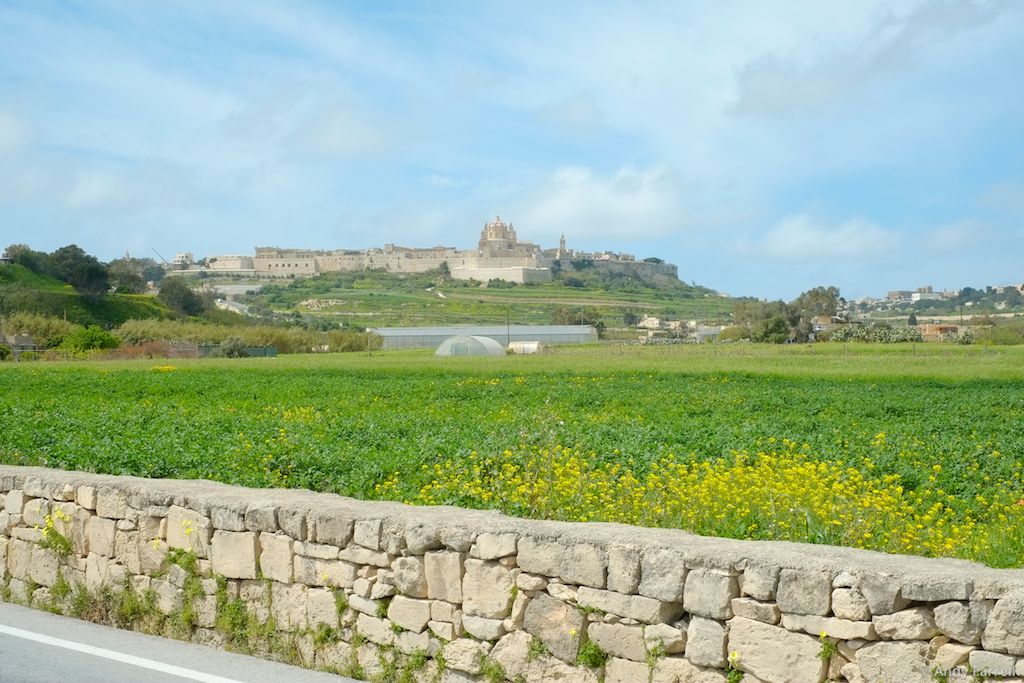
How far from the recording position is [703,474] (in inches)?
Result: 513

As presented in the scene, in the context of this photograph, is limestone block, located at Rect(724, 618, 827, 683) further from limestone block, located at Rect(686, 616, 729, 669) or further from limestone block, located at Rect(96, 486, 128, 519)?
limestone block, located at Rect(96, 486, 128, 519)

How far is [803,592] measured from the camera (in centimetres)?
526

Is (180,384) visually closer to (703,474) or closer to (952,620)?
(703,474)

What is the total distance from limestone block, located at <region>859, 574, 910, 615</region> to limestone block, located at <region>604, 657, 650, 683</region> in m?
1.29

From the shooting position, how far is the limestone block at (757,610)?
5.37 m

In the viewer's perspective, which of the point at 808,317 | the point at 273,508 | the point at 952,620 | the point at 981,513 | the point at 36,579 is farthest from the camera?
the point at 808,317

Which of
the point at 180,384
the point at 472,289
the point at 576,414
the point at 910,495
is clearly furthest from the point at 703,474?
the point at 472,289

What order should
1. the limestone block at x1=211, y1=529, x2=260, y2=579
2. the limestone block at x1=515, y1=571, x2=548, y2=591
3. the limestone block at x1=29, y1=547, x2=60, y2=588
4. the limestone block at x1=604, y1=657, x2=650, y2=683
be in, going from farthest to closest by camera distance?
1. the limestone block at x1=29, y1=547, x2=60, y2=588
2. the limestone block at x1=211, y1=529, x2=260, y2=579
3. the limestone block at x1=515, y1=571, x2=548, y2=591
4. the limestone block at x1=604, y1=657, x2=650, y2=683

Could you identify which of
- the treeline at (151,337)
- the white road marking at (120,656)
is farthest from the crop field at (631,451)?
the treeline at (151,337)

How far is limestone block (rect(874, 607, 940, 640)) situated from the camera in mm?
4969

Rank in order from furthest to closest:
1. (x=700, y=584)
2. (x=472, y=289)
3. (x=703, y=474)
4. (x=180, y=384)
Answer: (x=472, y=289), (x=180, y=384), (x=703, y=474), (x=700, y=584)

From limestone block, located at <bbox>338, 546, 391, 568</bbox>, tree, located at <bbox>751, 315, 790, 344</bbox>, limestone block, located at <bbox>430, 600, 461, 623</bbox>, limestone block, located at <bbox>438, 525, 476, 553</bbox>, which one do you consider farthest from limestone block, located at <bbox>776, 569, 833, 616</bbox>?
tree, located at <bbox>751, 315, 790, 344</bbox>

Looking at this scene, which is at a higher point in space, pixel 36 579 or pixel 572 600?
pixel 572 600

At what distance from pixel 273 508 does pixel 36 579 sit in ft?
9.38
